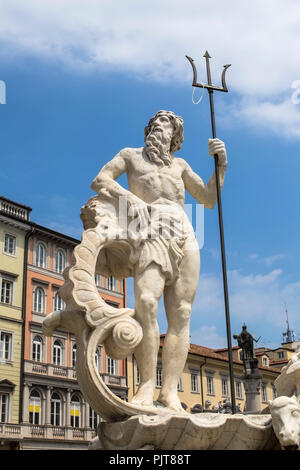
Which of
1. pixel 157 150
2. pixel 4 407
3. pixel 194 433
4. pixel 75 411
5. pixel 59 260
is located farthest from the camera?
pixel 59 260

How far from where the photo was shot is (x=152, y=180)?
596 centimetres

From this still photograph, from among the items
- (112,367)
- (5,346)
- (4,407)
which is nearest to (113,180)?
(4,407)

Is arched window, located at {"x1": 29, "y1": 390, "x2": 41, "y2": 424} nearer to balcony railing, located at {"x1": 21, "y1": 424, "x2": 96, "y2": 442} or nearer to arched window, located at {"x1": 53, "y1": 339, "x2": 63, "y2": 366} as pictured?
balcony railing, located at {"x1": 21, "y1": 424, "x2": 96, "y2": 442}

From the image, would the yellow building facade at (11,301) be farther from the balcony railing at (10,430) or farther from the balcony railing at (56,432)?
the balcony railing at (56,432)

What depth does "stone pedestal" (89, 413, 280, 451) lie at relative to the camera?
4457 mm

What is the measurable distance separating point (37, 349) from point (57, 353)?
1.40 metres

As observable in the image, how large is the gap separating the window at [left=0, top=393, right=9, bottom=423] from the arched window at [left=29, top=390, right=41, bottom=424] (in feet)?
4.81

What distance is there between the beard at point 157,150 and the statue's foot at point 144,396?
2249 mm

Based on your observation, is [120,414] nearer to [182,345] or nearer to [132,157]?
[182,345]

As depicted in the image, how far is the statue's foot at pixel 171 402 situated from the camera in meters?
5.18

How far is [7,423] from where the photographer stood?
30.4 meters

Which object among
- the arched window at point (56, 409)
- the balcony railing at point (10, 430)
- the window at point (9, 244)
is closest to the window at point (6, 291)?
the window at point (9, 244)

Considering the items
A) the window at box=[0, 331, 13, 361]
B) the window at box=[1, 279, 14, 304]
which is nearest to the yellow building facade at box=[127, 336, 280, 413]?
the window at box=[0, 331, 13, 361]

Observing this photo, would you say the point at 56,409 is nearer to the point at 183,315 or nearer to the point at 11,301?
the point at 11,301
